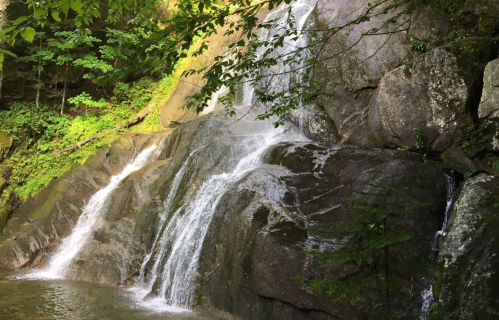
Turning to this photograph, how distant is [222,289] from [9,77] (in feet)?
44.7

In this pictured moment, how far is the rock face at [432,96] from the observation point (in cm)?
664

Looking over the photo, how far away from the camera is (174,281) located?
655cm

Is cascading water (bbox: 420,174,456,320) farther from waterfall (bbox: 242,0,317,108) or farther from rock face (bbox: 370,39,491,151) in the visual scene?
waterfall (bbox: 242,0,317,108)

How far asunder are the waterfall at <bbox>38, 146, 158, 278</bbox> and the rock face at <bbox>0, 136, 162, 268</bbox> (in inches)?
8.3

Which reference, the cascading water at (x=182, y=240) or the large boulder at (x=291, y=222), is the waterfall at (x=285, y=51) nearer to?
the cascading water at (x=182, y=240)

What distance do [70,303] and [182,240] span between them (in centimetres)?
222

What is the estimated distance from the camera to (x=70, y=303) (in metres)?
6.30

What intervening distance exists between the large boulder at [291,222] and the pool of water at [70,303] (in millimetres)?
789

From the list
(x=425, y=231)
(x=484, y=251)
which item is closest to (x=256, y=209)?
(x=425, y=231)

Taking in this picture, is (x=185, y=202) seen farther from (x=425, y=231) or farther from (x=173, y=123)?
(x=173, y=123)

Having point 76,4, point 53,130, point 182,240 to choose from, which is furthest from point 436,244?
point 53,130

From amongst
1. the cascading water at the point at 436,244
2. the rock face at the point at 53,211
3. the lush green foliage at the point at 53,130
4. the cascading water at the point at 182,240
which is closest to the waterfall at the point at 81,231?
the rock face at the point at 53,211

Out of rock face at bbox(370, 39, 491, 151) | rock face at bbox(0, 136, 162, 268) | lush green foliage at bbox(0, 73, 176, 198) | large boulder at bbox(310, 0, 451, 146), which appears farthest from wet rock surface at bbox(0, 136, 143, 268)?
rock face at bbox(370, 39, 491, 151)

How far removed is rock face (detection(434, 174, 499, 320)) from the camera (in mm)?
3131
